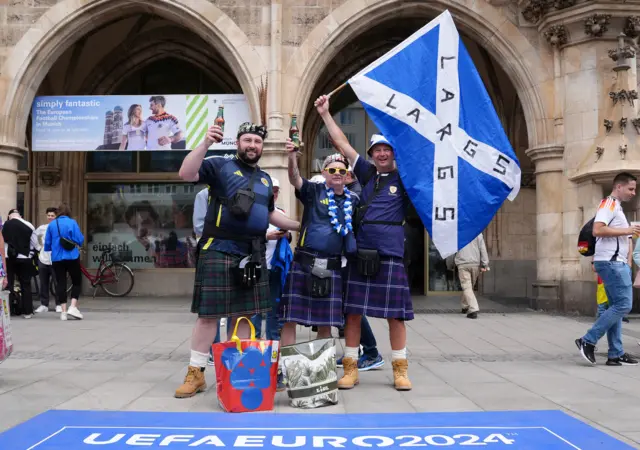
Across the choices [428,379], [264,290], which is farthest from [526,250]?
[264,290]

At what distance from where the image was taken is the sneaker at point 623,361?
6.34 meters

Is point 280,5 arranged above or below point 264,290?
above

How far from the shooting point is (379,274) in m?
5.18

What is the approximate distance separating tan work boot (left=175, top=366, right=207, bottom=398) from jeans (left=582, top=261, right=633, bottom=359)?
147 inches

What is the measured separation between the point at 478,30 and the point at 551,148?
2567 mm

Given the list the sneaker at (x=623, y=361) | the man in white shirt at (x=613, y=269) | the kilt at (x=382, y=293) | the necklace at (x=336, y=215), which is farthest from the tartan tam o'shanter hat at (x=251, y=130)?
the sneaker at (x=623, y=361)

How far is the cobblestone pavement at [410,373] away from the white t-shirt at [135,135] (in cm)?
394

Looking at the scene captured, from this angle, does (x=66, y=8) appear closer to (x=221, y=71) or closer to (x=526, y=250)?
(x=221, y=71)

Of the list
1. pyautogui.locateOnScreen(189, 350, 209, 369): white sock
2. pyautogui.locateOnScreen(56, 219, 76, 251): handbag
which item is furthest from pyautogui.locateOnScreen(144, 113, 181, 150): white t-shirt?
pyautogui.locateOnScreen(189, 350, 209, 369): white sock

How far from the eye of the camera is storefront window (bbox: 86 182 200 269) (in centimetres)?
1591

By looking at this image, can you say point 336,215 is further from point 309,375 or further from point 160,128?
point 160,128

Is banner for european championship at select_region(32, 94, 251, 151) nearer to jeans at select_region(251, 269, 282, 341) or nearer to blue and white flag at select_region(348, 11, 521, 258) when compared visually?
jeans at select_region(251, 269, 282, 341)

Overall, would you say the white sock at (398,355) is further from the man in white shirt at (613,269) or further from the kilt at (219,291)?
the man in white shirt at (613,269)

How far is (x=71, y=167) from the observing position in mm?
15742
